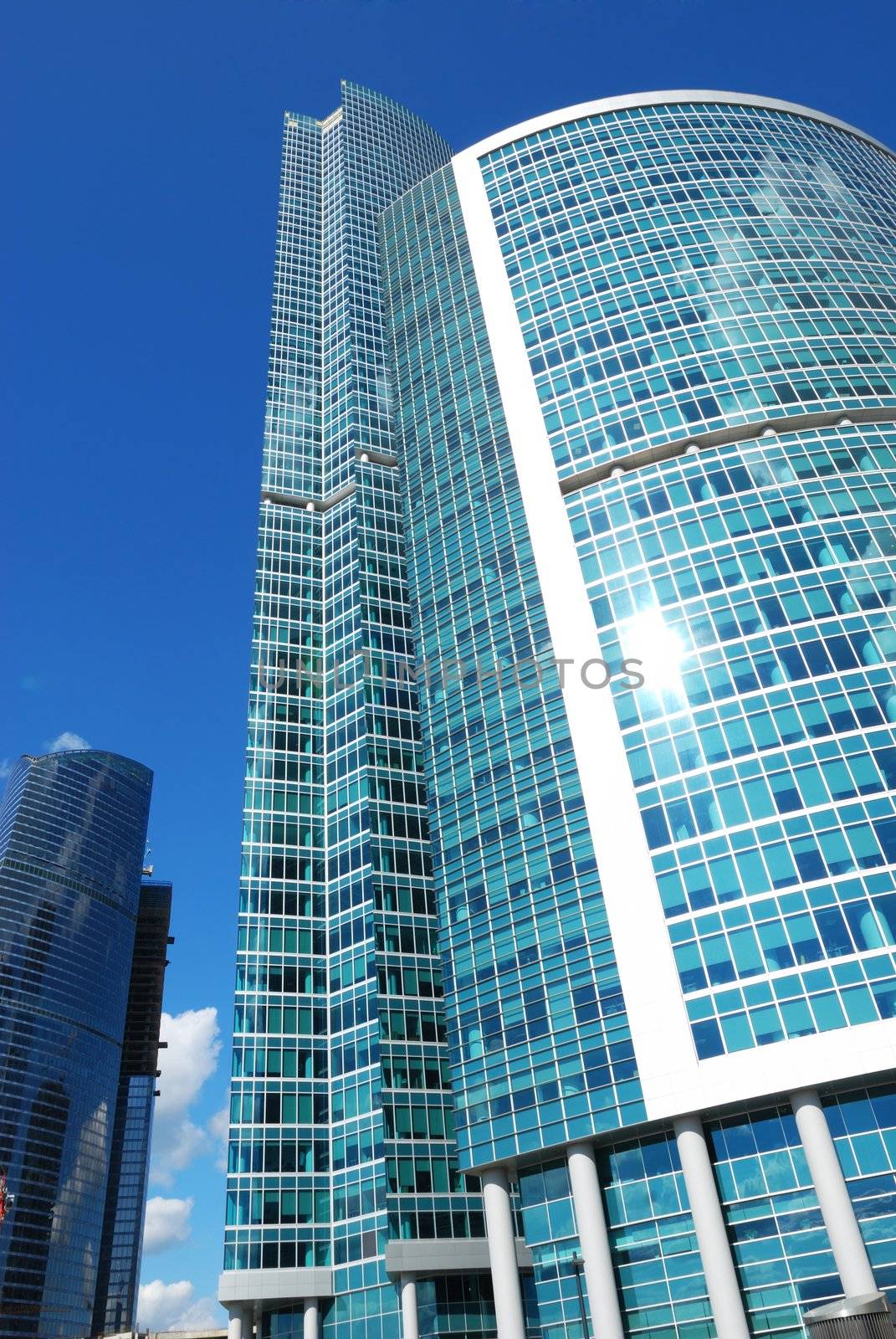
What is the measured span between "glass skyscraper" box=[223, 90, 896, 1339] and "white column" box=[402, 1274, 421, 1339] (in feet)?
0.84

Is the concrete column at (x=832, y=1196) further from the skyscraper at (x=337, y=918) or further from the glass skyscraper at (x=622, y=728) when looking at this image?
the skyscraper at (x=337, y=918)

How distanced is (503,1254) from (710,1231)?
50.8ft

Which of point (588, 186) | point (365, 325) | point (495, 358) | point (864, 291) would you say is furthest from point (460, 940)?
point (365, 325)

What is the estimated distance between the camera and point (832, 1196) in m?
55.7

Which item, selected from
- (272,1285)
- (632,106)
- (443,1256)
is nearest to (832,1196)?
(443,1256)

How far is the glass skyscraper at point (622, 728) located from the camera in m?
60.5

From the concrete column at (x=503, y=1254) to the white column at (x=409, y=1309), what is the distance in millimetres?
6992

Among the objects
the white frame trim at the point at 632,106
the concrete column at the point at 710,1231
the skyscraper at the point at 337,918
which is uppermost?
the white frame trim at the point at 632,106

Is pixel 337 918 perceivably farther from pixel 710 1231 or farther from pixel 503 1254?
pixel 710 1231

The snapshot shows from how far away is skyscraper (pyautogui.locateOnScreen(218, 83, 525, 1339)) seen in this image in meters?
76.9

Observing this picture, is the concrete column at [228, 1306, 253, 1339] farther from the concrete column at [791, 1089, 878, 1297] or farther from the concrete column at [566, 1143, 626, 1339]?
the concrete column at [791, 1089, 878, 1297]

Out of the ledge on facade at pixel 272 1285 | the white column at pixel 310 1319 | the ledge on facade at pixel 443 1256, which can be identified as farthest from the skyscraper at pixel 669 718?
the white column at pixel 310 1319

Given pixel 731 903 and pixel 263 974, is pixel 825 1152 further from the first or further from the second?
pixel 263 974

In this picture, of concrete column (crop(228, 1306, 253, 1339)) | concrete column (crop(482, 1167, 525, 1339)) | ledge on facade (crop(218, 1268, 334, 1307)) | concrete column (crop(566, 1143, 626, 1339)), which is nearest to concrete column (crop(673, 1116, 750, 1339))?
concrete column (crop(566, 1143, 626, 1339))
